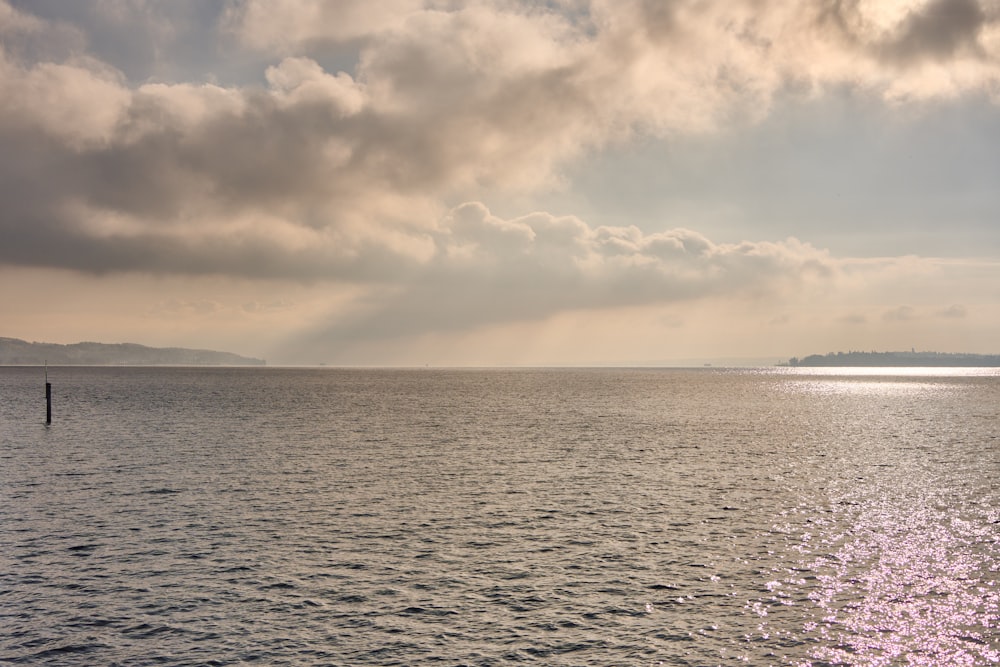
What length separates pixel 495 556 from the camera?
30844mm

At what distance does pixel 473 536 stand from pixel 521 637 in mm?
12721

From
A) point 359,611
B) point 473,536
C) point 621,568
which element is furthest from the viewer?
point 473,536

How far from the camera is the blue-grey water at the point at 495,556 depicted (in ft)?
70.3

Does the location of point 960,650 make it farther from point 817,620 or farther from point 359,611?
point 359,611

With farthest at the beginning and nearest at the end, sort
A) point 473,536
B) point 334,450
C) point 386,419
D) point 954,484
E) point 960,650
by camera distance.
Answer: point 386,419
point 334,450
point 954,484
point 473,536
point 960,650

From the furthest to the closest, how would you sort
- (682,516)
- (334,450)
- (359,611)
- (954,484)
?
(334,450) < (954,484) < (682,516) < (359,611)

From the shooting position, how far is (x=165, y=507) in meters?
41.1

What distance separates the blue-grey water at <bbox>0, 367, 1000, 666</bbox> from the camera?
21.4 m

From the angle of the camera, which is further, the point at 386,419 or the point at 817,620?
the point at 386,419

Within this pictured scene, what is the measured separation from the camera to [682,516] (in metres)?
39.2

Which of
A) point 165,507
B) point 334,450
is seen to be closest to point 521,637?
point 165,507

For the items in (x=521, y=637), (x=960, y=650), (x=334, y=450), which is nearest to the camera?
(x=960, y=650)

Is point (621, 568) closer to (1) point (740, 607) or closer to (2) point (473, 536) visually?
(1) point (740, 607)

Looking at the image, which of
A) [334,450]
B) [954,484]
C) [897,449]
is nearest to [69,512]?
[334,450]
